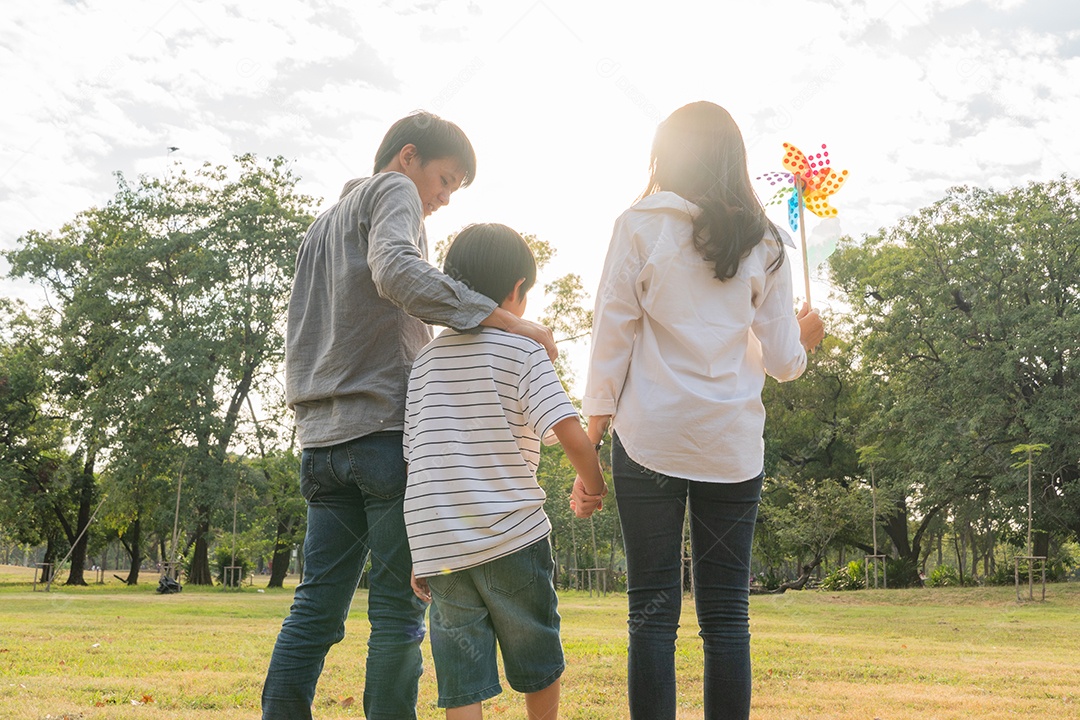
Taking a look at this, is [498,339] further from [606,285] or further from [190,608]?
[190,608]

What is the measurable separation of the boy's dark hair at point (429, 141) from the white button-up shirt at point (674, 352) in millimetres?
498

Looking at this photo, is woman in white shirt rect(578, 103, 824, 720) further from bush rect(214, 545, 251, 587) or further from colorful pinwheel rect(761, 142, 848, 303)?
bush rect(214, 545, 251, 587)

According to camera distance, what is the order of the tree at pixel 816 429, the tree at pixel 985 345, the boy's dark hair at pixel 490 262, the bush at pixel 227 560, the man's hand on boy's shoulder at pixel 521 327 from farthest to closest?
the bush at pixel 227 560 < the tree at pixel 816 429 < the tree at pixel 985 345 < the boy's dark hair at pixel 490 262 < the man's hand on boy's shoulder at pixel 521 327

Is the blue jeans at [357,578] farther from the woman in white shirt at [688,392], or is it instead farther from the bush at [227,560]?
the bush at [227,560]

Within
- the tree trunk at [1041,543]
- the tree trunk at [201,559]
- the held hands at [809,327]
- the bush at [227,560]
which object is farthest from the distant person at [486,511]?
the bush at [227,560]

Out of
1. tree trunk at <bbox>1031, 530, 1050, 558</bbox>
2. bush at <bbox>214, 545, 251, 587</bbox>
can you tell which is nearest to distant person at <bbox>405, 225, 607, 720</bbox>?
tree trunk at <bbox>1031, 530, 1050, 558</bbox>

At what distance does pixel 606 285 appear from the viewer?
2551 mm

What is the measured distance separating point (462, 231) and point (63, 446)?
35.0m

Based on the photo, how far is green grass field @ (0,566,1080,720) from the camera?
4.05m

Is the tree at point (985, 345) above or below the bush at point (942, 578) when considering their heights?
above

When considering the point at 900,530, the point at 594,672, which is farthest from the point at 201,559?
the point at 594,672

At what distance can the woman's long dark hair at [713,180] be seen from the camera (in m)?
2.54

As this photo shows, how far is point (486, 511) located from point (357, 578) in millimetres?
513

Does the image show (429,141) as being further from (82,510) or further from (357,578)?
(82,510)
